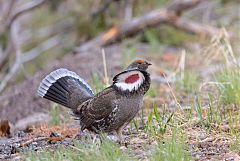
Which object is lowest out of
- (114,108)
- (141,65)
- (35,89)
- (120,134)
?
(120,134)

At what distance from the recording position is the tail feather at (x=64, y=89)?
17.8 ft

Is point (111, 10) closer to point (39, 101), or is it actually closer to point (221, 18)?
point (221, 18)

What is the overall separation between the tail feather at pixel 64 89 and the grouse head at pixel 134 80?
75cm

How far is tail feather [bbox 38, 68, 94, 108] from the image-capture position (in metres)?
5.42

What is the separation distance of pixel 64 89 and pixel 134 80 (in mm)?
1082

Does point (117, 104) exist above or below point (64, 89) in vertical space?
below

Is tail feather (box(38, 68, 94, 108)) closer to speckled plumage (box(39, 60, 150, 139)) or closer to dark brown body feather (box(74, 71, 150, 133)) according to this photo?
speckled plumage (box(39, 60, 150, 139))

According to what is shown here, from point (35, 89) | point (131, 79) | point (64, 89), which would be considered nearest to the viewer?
point (131, 79)

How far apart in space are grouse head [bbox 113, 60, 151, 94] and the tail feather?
0.75 m

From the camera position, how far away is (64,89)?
18.1ft

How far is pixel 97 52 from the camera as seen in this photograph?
411 inches

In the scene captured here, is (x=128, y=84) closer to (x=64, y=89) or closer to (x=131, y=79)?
(x=131, y=79)

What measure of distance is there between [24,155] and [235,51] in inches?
201

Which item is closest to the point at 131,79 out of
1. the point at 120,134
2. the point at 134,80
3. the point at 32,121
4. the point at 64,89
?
the point at 134,80
